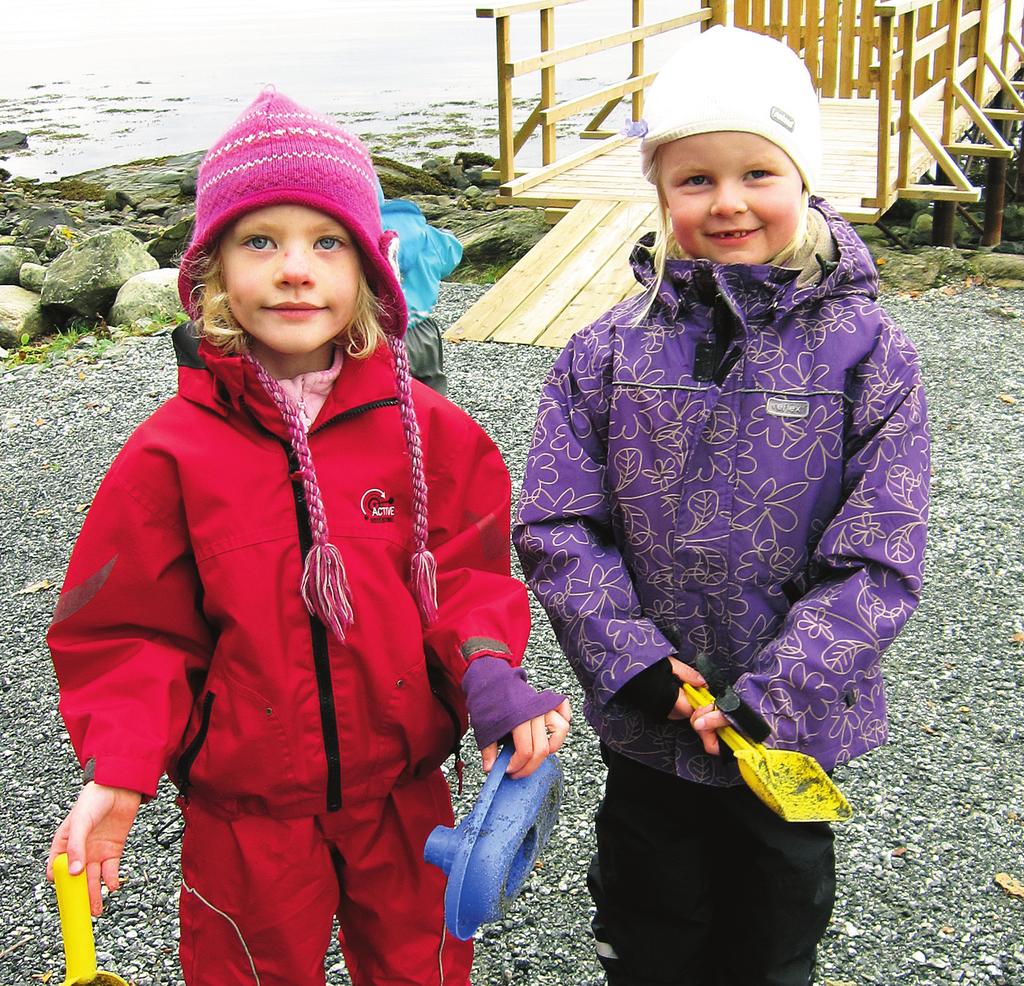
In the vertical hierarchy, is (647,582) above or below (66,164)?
above

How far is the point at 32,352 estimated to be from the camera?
28.7 feet

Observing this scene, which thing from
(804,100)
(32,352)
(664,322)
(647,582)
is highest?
(804,100)

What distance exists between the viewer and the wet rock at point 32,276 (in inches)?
433

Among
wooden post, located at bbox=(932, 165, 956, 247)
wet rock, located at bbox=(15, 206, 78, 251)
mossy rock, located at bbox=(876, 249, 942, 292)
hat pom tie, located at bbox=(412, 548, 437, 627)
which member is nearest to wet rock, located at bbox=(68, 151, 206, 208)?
wet rock, located at bbox=(15, 206, 78, 251)

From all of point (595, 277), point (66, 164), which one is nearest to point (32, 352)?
point (595, 277)

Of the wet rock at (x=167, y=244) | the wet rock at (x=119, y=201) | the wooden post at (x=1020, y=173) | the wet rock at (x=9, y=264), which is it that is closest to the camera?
the wet rock at (x=9, y=264)

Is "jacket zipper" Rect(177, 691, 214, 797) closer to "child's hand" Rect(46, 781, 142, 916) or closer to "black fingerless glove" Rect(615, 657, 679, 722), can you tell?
"child's hand" Rect(46, 781, 142, 916)

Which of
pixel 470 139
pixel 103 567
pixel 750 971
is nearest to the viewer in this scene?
pixel 103 567

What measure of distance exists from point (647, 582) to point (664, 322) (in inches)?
18.5

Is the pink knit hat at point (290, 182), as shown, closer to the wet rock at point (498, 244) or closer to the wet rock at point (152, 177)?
the wet rock at point (498, 244)

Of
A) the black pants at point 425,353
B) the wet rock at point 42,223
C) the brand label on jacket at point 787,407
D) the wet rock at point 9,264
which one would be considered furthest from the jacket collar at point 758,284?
the wet rock at point 42,223

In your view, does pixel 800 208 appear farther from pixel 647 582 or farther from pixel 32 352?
pixel 32 352

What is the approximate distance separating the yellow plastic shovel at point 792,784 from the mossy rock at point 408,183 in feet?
45.7

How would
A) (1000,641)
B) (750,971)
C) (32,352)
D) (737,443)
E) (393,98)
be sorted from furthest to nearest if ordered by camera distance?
(393,98), (32,352), (1000,641), (750,971), (737,443)
